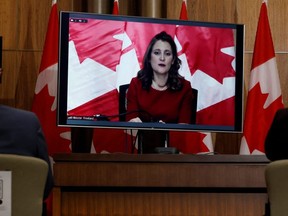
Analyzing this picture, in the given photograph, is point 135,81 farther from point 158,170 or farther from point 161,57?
point 158,170

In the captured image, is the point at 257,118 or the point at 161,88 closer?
the point at 161,88

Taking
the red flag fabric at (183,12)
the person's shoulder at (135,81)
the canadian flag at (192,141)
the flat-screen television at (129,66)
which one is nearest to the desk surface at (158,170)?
the flat-screen television at (129,66)

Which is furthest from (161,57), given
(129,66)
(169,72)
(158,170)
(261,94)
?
(158,170)

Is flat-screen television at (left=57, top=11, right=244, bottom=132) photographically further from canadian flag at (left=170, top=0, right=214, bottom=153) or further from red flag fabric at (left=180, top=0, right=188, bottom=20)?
red flag fabric at (left=180, top=0, right=188, bottom=20)

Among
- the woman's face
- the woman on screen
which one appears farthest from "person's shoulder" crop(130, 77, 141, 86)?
the woman's face

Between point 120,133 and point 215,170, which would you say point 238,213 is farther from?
point 120,133

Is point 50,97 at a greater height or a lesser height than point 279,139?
greater

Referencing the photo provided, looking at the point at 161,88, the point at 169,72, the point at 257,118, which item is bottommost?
the point at 257,118

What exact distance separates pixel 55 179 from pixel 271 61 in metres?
2.18

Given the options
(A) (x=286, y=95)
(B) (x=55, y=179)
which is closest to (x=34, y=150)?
(B) (x=55, y=179)

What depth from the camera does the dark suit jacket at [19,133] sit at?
→ 329 centimetres

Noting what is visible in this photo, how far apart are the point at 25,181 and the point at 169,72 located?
2085 millimetres

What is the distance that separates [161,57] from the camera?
4723 millimetres

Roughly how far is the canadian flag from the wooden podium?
3.93 feet
